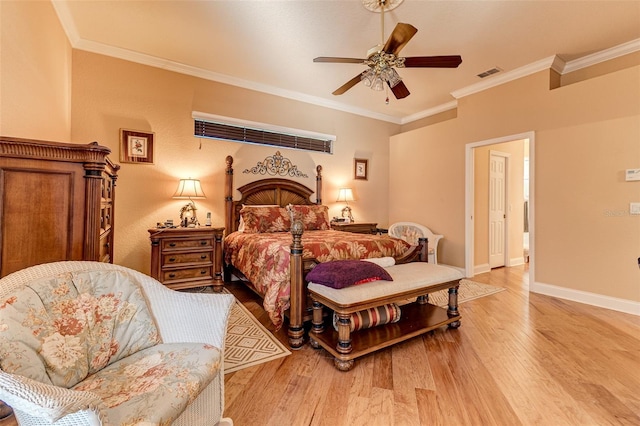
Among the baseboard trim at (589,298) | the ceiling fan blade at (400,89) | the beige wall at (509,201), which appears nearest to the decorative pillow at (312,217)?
the ceiling fan blade at (400,89)

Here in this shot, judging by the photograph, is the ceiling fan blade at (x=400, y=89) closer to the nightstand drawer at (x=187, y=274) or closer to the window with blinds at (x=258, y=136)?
the window with blinds at (x=258, y=136)

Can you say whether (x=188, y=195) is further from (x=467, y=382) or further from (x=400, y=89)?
(x=467, y=382)

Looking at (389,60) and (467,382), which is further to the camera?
(389,60)

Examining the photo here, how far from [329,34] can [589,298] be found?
164 inches

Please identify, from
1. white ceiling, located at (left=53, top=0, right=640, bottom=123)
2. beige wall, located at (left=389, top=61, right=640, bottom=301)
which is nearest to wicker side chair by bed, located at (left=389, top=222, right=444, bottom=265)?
beige wall, located at (left=389, top=61, right=640, bottom=301)

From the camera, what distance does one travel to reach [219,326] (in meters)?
1.45

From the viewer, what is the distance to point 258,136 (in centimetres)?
444

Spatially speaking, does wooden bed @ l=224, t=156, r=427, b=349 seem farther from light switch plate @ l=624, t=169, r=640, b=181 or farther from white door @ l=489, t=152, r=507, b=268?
white door @ l=489, t=152, r=507, b=268

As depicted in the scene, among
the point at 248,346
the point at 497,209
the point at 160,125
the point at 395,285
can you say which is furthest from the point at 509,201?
the point at 160,125

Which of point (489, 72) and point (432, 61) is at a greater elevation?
point (489, 72)

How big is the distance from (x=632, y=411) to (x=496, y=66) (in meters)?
3.76

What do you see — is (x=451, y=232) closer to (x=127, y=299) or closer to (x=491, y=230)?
(x=491, y=230)

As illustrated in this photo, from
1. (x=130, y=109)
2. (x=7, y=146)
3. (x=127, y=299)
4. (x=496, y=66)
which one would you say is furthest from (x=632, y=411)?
(x=130, y=109)

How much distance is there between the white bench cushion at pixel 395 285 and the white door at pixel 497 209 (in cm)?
310
